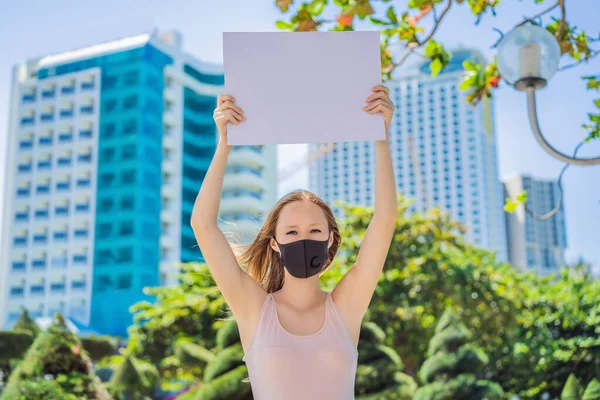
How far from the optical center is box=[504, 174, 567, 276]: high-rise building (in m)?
129

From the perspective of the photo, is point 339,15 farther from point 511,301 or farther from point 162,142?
point 162,142

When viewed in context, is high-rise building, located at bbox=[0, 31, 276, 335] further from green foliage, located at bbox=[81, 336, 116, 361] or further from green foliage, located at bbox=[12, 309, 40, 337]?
green foliage, located at bbox=[12, 309, 40, 337]

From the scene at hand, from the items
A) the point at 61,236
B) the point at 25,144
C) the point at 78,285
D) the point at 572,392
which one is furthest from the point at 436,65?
the point at 25,144

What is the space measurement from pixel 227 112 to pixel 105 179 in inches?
2449

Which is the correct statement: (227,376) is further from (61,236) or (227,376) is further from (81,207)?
(61,236)

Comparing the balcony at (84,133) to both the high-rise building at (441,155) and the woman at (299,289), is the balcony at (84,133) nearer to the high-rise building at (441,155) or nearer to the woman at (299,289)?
the high-rise building at (441,155)

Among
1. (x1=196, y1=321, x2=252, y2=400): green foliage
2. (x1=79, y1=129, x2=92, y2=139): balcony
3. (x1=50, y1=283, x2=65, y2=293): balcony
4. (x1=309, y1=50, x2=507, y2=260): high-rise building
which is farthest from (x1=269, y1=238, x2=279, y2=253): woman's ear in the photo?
(x1=309, y1=50, x2=507, y2=260): high-rise building

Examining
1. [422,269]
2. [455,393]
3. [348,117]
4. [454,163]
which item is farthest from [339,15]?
[454,163]

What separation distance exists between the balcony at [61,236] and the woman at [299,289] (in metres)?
63.2

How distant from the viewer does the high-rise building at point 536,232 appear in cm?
12938

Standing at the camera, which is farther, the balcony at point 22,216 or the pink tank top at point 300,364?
the balcony at point 22,216

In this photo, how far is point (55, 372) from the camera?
7539mm

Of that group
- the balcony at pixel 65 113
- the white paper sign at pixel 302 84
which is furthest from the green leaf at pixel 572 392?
the balcony at pixel 65 113

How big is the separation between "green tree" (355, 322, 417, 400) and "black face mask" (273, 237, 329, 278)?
671 centimetres
